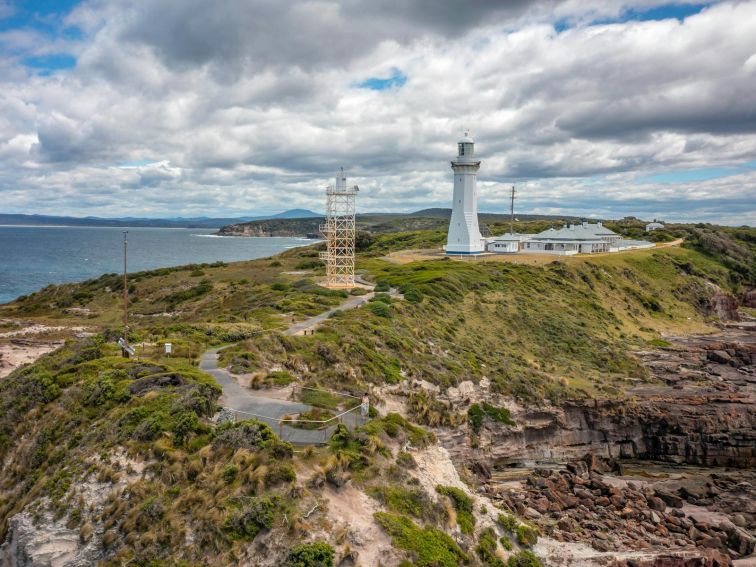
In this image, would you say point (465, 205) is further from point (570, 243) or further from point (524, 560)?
point (524, 560)

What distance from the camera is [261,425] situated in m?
15.9

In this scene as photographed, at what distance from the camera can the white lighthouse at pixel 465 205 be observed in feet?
201

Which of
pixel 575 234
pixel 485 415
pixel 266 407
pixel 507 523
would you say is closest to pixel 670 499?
pixel 485 415

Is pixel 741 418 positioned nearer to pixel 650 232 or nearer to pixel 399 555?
pixel 399 555

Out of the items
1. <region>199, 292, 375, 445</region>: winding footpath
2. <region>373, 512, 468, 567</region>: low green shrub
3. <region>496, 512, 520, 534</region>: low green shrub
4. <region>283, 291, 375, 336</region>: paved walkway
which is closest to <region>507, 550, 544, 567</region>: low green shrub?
<region>496, 512, 520, 534</region>: low green shrub

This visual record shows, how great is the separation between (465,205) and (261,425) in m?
50.5

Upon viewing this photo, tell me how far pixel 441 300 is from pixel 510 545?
1057 inches

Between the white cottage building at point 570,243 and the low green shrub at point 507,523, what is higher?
the white cottage building at point 570,243

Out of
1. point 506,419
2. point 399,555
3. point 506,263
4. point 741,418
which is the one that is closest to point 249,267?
point 506,263

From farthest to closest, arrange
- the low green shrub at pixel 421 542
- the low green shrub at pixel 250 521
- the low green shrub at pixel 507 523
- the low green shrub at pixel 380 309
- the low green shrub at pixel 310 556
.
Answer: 1. the low green shrub at pixel 380 309
2. the low green shrub at pixel 507 523
3. the low green shrub at pixel 421 542
4. the low green shrub at pixel 250 521
5. the low green shrub at pixel 310 556

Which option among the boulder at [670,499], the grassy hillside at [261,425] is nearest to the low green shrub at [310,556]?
the grassy hillside at [261,425]

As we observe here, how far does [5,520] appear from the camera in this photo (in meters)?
15.6

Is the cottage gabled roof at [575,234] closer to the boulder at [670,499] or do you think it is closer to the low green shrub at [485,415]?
the low green shrub at [485,415]

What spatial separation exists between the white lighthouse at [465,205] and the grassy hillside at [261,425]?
14.3 m
